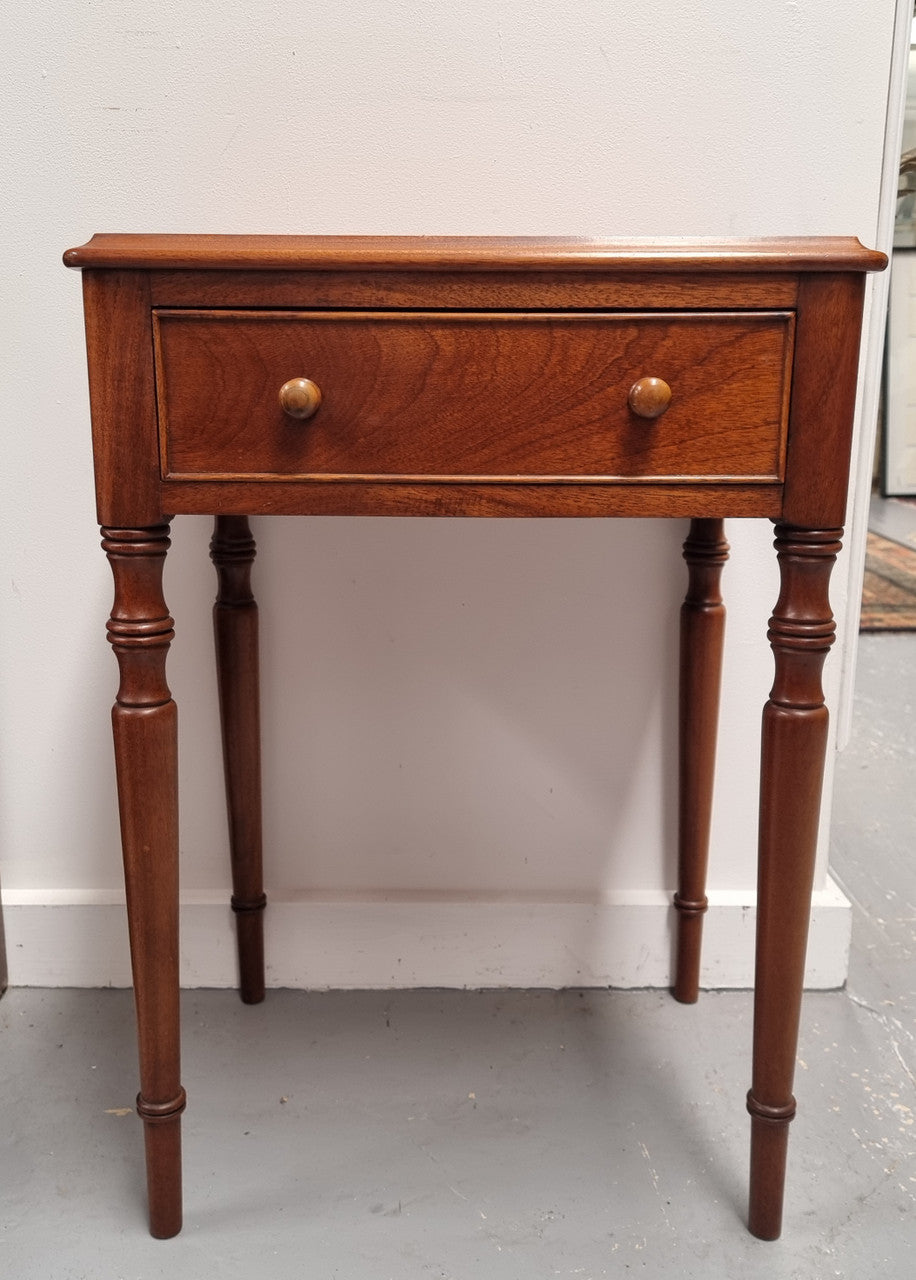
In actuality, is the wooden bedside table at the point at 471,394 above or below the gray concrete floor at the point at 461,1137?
above

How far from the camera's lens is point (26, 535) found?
4.52 feet

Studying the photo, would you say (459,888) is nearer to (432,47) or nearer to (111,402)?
(111,402)

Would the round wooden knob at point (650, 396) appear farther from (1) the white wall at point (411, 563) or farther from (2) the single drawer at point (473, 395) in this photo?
(1) the white wall at point (411, 563)

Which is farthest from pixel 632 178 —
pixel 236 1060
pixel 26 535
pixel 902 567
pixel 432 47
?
pixel 902 567

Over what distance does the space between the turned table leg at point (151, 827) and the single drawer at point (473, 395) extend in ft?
0.32

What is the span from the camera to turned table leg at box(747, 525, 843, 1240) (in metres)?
0.92

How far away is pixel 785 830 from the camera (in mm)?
958

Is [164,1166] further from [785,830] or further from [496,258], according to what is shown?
[496,258]

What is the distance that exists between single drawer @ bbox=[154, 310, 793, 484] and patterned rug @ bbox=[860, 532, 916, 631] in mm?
2555

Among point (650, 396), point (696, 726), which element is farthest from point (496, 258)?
point (696, 726)

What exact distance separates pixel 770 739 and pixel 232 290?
570mm

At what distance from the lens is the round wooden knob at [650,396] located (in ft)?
2.87

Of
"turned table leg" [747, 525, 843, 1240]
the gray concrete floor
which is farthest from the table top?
the gray concrete floor

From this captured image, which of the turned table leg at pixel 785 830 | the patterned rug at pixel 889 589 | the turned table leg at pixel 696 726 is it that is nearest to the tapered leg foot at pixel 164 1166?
the turned table leg at pixel 785 830
